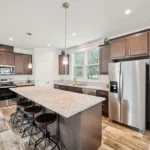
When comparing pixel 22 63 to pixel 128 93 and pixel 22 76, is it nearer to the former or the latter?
pixel 22 76

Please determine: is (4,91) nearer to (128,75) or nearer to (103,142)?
(103,142)

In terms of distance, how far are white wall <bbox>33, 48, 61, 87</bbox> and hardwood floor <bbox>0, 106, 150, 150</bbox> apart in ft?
9.54

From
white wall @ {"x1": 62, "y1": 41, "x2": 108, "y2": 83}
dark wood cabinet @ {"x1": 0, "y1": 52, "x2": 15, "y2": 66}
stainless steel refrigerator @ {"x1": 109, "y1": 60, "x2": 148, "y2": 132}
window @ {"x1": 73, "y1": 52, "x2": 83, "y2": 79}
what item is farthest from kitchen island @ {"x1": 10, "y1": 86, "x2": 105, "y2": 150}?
dark wood cabinet @ {"x1": 0, "y1": 52, "x2": 15, "y2": 66}

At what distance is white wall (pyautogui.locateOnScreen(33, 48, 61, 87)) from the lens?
5344 millimetres

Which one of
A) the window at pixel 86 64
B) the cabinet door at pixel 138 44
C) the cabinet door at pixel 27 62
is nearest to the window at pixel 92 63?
the window at pixel 86 64

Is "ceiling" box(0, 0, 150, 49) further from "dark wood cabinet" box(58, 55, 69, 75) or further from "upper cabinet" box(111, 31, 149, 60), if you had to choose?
"dark wood cabinet" box(58, 55, 69, 75)

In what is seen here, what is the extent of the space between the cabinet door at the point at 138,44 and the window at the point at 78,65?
8.39ft

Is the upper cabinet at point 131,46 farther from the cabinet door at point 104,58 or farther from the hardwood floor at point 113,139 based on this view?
the hardwood floor at point 113,139

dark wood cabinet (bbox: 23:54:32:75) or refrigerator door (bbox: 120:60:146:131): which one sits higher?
dark wood cabinet (bbox: 23:54:32:75)

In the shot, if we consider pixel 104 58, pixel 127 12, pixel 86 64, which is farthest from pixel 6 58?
pixel 127 12

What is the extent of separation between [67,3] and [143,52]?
2129 mm

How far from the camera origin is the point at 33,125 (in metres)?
2.64

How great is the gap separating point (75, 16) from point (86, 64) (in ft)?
8.53

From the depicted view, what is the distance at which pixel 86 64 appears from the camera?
4820mm
